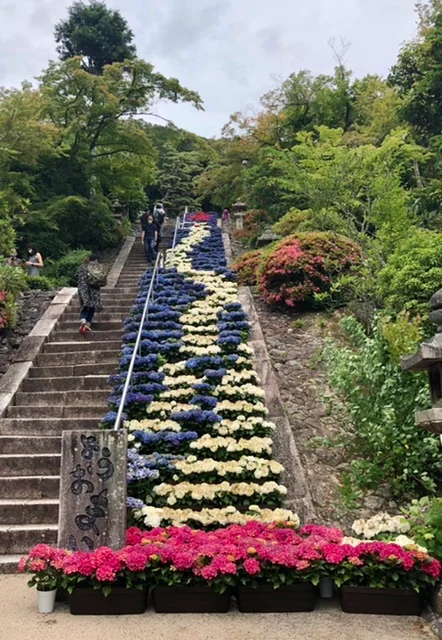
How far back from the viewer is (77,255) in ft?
53.1

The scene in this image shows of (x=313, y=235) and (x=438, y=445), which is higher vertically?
(x=313, y=235)

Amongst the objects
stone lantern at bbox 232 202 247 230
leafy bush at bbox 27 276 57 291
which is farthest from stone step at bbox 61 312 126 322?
stone lantern at bbox 232 202 247 230

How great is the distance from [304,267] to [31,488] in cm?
620

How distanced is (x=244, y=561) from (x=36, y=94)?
16249 millimetres

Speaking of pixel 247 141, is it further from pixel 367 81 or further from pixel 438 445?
pixel 438 445

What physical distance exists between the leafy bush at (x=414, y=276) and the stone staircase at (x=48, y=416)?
4.19 meters

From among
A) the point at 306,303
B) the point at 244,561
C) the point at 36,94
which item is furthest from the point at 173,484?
the point at 36,94

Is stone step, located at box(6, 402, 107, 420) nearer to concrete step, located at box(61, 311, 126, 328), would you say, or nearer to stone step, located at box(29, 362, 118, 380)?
stone step, located at box(29, 362, 118, 380)

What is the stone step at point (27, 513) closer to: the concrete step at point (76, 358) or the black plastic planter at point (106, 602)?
the black plastic planter at point (106, 602)

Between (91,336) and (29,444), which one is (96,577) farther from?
(91,336)

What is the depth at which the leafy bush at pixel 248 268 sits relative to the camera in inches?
492

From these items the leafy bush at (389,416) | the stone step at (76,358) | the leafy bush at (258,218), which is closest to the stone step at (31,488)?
the stone step at (76,358)

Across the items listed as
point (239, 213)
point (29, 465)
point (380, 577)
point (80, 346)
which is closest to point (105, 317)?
point (80, 346)

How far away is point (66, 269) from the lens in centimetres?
1555
